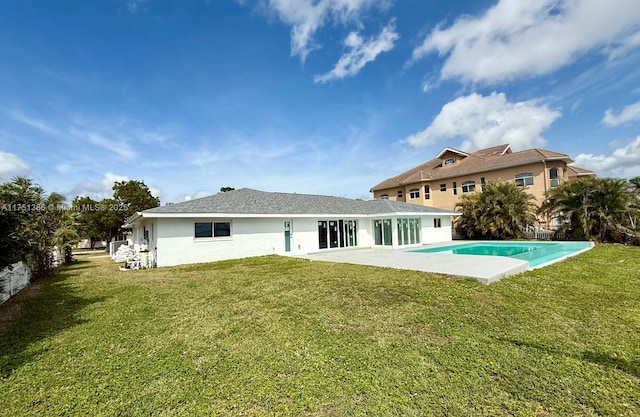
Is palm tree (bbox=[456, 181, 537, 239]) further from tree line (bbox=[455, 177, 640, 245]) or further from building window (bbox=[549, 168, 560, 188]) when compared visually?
building window (bbox=[549, 168, 560, 188])

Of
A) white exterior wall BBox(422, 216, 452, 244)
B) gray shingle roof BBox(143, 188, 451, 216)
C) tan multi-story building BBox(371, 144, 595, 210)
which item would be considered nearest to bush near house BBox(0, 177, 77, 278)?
gray shingle roof BBox(143, 188, 451, 216)

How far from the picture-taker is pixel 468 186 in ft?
105

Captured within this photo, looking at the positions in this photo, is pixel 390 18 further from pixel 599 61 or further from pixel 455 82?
pixel 599 61

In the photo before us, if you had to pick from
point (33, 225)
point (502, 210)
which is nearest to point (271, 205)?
point (33, 225)

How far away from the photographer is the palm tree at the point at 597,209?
1936cm

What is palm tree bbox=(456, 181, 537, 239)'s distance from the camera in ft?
81.8

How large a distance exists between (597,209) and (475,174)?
39.5 ft

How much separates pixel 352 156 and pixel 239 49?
13.6m

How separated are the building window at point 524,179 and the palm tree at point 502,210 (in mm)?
1615

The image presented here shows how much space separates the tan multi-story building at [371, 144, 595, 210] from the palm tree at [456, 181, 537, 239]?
2098 mm

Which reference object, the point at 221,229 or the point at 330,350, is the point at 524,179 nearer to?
the point at 221,229

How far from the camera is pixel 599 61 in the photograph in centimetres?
1470

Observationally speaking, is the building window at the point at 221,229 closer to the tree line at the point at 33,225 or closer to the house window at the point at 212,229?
the house window at the point at 212,229

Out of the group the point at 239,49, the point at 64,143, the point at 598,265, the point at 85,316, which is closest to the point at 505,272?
the point at 598,265
